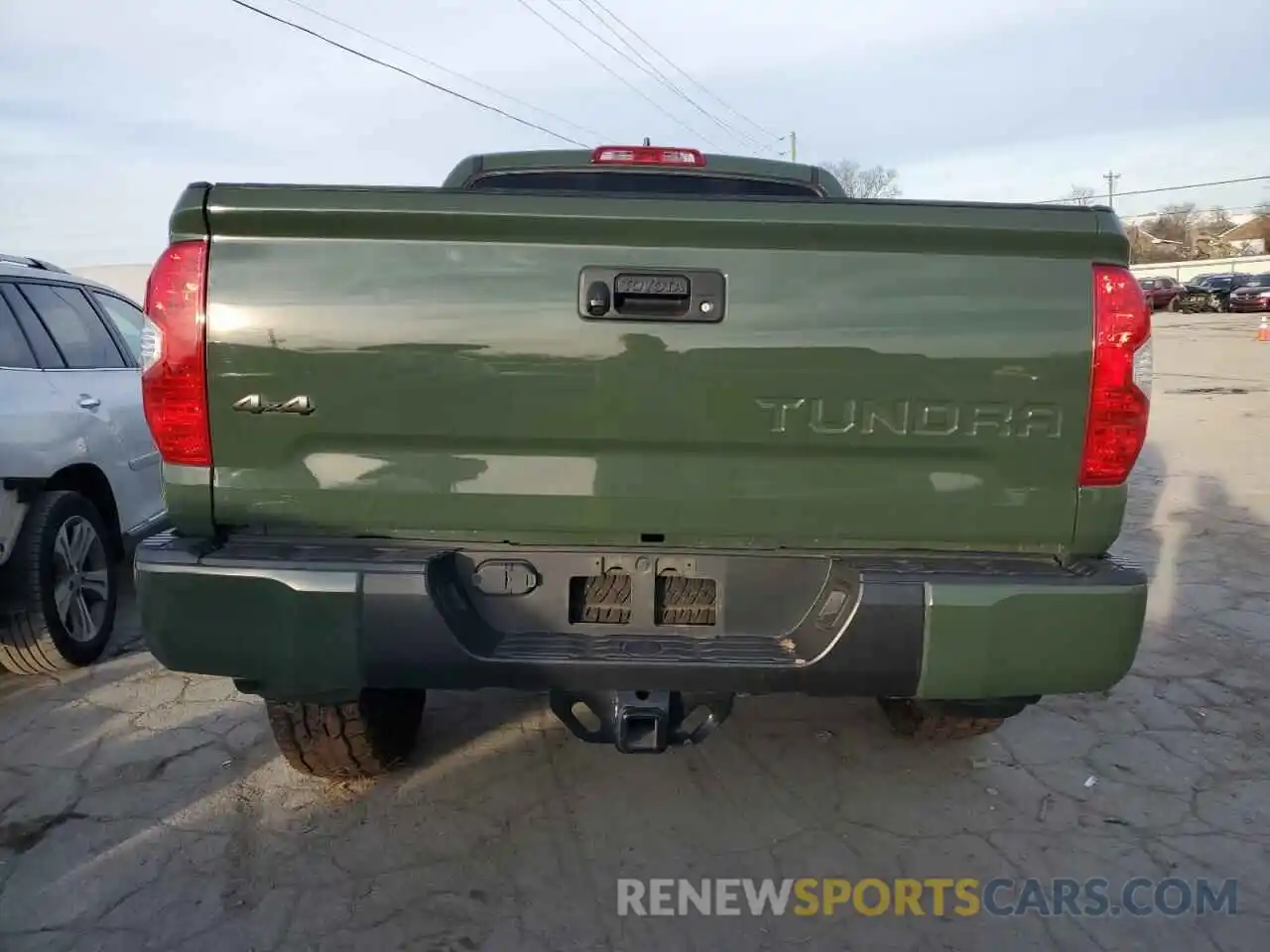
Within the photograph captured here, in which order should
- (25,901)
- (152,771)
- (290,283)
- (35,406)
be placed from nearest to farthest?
(290,283)
(25,901)
(152,771)
(35,406)

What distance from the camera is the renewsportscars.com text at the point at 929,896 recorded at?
2588 millimetres

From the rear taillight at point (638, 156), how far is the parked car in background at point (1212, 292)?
133 ft

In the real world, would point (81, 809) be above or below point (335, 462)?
below

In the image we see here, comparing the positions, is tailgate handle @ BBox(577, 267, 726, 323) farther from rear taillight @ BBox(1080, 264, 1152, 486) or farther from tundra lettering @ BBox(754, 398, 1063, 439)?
rear taillight @ BBox(1080, 264, 1152, 486)

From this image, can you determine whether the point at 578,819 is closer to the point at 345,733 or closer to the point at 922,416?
the point at 345,733

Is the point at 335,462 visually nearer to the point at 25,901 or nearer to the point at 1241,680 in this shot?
the point at 25,901

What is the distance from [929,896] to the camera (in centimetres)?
264

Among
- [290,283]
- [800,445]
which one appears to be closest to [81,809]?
[290,283]

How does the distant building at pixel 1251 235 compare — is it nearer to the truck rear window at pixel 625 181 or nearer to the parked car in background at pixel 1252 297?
the parked car in background at pixel 1252 297

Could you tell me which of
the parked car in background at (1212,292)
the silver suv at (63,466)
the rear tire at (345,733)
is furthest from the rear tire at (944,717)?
the parked car in background at (1212,292)

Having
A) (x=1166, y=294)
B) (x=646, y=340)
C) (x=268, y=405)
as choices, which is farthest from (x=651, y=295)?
(x=1166, y=294)

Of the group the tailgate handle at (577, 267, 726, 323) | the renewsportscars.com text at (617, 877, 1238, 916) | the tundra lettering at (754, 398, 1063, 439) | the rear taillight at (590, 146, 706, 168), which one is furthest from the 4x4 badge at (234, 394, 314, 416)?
the rear taillight at (590, 146, 706, 168)

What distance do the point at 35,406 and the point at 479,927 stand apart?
2968 mm

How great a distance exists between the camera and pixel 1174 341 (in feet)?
83.3
